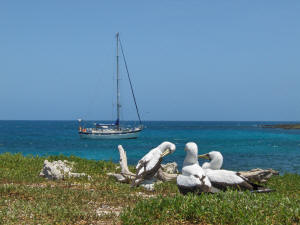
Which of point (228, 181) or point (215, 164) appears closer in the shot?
point (228, 181)

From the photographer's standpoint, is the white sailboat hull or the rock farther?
the white sailboat hull

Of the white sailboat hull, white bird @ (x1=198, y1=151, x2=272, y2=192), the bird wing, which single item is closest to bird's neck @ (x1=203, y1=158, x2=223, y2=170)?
white bird @ (x1=198, y1=151, x2=272, y2=192)

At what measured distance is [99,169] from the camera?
16141 mm

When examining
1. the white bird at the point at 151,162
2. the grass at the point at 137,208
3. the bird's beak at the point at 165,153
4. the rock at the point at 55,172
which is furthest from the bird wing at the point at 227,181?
the rock at the point at 55,172

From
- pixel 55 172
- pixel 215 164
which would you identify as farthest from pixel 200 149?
pixel 215 164

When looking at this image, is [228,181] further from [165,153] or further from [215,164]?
[165,153]

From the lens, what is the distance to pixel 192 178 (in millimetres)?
9375

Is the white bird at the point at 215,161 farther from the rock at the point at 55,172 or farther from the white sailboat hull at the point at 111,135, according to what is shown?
the white sailboat hull at the point at 111,135

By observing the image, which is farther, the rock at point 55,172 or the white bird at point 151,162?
the rock at point 55,172

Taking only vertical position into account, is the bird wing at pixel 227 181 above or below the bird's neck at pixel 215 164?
below

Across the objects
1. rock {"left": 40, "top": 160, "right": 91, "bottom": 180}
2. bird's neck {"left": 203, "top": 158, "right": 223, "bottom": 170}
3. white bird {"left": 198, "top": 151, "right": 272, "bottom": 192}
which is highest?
bird's neck {"left": 203, "top": 158, "right": 223, "bottom": 170}

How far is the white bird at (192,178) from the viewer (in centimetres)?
930

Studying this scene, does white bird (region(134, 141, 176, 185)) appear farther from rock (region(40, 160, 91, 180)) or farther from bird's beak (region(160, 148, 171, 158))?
rock (region(40, 160, 91, 180))

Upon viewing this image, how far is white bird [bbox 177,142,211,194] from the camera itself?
930 centimetres
